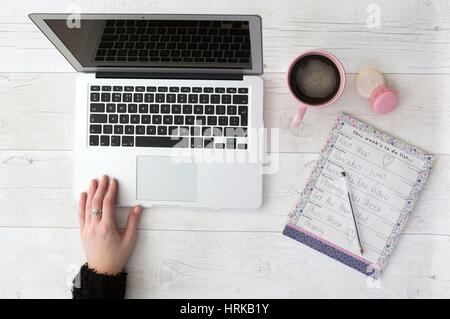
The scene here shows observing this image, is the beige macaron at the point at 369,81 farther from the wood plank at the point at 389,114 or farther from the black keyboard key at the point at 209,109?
the black keyboard key at the point at 209,109

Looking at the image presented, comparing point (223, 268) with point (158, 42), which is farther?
point (223, 268)

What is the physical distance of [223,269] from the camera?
77 centimetres

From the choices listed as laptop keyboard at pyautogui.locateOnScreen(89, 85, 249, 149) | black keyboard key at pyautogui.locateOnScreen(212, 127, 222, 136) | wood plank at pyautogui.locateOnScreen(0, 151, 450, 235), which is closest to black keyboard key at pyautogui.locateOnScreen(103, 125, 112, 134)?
laptop keyboard at pyautogui.locateOnScreen(89, 85, 249, 149)

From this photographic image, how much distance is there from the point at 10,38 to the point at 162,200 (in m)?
0.48

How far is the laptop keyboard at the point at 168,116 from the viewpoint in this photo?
727 millimetres

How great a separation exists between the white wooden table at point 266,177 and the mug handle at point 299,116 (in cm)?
2

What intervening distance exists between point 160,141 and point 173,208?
0.48 feet

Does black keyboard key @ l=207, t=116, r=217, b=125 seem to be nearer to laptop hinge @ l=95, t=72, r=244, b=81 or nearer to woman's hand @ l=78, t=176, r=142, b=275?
laptop hinge @ l=95, t=72, r=244, b=81

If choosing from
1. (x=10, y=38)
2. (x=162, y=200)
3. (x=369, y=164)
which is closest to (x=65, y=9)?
(x=10, y=38)

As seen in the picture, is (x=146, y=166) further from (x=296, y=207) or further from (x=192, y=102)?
(x=296, y=207)

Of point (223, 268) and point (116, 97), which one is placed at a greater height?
point (116, 97)

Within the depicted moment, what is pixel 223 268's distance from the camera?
0.77 meters

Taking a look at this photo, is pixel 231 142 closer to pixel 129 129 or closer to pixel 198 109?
pixel 198 109

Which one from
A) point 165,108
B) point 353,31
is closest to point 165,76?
point 165,108
